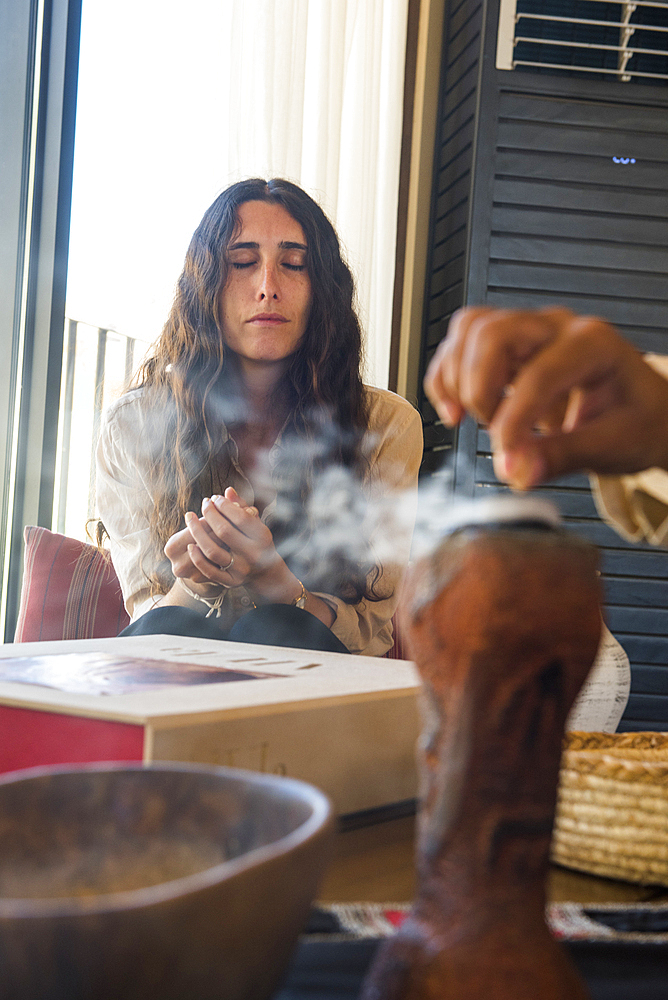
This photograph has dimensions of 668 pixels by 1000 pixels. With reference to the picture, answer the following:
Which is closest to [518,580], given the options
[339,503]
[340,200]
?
[339,503]

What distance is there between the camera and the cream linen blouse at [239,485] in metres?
1.70

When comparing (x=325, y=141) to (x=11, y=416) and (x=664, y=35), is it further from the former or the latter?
(x=11, y=416)

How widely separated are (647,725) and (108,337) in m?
1.82

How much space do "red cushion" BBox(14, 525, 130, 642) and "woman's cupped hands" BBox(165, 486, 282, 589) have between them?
0.39 meters

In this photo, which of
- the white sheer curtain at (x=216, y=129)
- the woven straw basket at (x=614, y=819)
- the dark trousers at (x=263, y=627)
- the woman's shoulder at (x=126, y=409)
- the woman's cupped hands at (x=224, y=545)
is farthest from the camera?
the white sheer curtain at (x=216, y=129)

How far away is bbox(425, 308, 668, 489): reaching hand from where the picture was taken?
316 mm

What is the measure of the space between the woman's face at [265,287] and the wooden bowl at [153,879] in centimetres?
148

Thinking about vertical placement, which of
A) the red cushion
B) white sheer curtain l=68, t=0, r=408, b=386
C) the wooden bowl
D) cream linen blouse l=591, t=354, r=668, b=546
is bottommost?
the red cushion

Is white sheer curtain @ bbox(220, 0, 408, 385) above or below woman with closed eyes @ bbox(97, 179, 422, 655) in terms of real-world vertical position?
above

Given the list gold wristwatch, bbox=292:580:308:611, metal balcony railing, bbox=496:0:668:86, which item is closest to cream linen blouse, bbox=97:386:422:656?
gold wristwatch, bbox=292:580:308:611

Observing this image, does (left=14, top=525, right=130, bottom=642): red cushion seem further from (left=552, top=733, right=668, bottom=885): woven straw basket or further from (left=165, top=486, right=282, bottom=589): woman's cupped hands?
(left=552, top=733, right=668, bottom=885): woven straw basket

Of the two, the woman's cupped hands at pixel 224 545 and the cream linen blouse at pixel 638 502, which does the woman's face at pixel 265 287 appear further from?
the cream linen blouse at pixel 638 502

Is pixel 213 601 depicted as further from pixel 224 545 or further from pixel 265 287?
pixel 265 287

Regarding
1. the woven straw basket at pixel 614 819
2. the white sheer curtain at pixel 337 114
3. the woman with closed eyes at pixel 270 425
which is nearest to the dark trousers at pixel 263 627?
the woman with closed eyes at pixel 270 425
